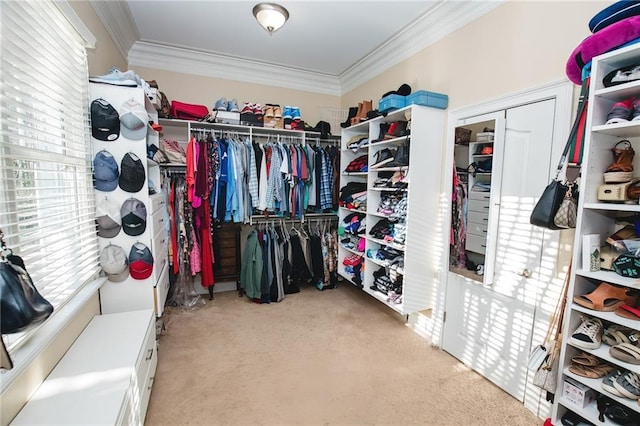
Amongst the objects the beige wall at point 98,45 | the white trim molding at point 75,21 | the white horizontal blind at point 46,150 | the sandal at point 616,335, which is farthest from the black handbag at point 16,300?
the sandal at point 616,335

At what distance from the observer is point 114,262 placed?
1.94 metres

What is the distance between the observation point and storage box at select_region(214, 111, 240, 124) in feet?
10.3

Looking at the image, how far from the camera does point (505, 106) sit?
1946 mm

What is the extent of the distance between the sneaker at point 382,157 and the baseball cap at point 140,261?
2.03m

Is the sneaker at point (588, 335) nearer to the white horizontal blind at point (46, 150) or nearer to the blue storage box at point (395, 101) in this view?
the blue storage box at point (395, 101)

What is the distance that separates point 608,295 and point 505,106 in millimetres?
1266

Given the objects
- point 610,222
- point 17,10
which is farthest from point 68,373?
point 610,222

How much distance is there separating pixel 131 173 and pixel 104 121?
0.35 m

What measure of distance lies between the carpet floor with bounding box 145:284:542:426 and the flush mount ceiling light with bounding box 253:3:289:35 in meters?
2.64

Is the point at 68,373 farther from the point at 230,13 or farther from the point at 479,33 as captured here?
the point at 479,33

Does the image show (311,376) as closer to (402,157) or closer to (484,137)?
(402,157)

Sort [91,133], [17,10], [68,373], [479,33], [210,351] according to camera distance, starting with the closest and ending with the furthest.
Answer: [17,10] → [68,373] → [91,133] → [479,33] → [210,351]

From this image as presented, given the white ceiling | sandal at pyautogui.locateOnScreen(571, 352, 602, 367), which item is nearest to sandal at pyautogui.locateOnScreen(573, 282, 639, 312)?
sandal at pyautogui.locateOnScreen(571, 352, 602, 367)

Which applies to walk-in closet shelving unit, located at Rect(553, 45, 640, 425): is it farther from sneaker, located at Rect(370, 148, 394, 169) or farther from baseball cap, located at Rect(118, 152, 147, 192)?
baseball cap, located at Rect(118, 152, 147, 192)
